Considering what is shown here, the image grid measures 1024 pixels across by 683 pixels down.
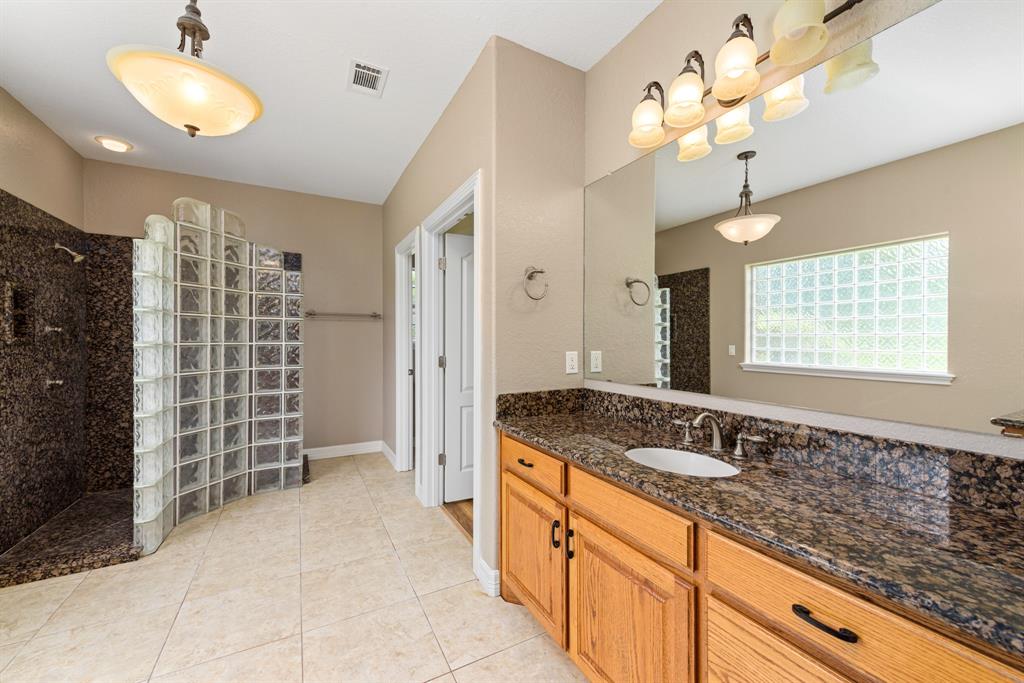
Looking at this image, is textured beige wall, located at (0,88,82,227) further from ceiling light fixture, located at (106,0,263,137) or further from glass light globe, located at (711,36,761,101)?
glass light globe, located at (711,36,761,101)

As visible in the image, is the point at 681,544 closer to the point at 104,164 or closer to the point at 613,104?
the point at 613,104

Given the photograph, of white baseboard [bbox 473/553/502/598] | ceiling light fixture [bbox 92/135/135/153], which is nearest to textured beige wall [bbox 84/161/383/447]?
ceiling light fixture [bbox 92/135/135/153]

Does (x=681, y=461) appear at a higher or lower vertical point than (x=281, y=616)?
higher

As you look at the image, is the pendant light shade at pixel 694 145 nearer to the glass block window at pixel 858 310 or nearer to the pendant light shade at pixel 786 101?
the pendant light shade at pixel 786 101

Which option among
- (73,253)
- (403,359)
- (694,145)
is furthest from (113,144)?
(694,145)

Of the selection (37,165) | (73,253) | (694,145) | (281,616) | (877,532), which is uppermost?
(37,165)

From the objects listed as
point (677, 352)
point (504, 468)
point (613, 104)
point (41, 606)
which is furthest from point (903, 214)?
point (41, 606)

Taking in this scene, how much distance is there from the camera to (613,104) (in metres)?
1.97

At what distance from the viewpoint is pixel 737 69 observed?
1271mm

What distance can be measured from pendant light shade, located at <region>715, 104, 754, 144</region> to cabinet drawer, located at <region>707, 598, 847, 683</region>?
1.48 metres

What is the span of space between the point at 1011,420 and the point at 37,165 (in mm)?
4698

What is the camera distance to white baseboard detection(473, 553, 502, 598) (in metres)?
1.96

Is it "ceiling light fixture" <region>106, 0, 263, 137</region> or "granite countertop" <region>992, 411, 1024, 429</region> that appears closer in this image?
"granite countertop" <region>992, 411, 1024, 429</region>

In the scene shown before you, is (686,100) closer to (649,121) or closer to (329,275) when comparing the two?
(649,121)
